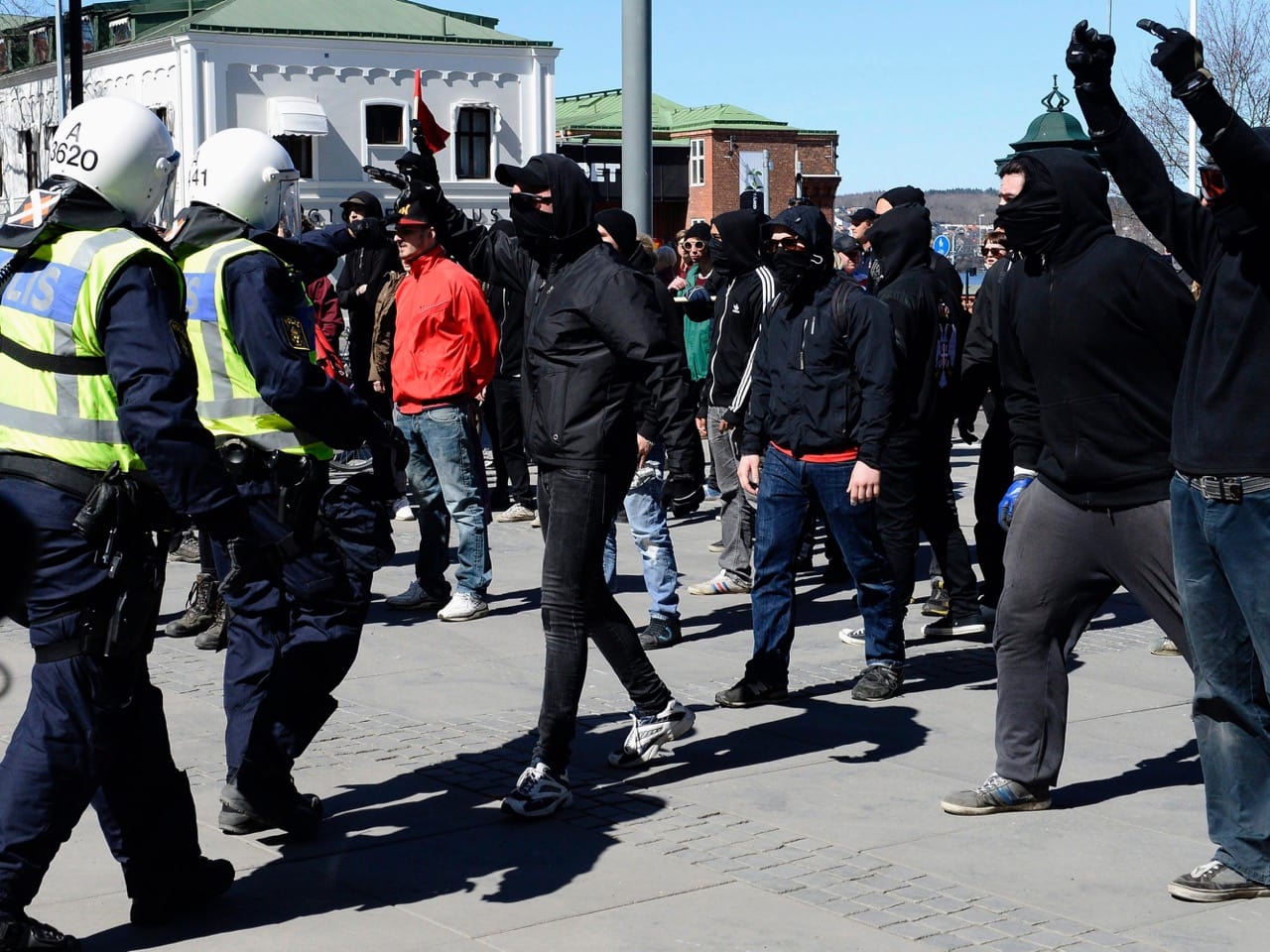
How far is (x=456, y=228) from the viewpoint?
6.87 metres

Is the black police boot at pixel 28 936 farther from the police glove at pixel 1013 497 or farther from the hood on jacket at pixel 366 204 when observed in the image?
the hood on jacket at pixel 366 204

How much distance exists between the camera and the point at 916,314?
27.8ft

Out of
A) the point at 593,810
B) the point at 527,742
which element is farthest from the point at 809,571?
the point at 593,810

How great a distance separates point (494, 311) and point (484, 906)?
26.7ft

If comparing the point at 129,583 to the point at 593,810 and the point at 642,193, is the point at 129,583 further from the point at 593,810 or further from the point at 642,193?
the point at 642,193

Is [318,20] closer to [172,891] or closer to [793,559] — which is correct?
[793,559]

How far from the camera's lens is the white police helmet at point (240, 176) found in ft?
18.4

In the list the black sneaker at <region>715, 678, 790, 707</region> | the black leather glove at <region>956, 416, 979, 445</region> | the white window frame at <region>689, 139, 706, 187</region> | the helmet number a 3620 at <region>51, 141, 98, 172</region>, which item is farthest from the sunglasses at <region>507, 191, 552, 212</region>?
the white window frame at <region>689, 139, 706, 187</region>

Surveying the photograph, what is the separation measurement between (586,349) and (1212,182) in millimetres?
2078

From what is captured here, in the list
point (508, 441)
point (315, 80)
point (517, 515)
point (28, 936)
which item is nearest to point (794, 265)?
point (28, 936)

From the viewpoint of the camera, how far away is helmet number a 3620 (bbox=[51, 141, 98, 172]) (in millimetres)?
4539

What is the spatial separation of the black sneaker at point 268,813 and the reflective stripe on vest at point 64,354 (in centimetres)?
141

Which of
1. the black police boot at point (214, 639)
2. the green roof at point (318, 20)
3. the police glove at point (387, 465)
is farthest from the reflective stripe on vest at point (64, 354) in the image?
the green roof at point (318, 20)

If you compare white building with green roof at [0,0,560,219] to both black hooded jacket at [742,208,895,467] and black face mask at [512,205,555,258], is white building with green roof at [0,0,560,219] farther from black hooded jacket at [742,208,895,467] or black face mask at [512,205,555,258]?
black face mask at [512,205,555,258]
